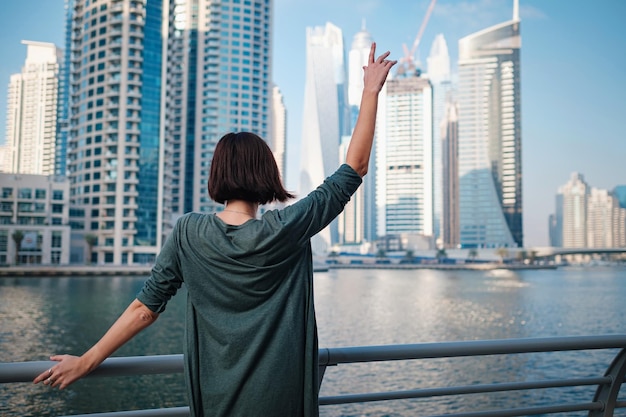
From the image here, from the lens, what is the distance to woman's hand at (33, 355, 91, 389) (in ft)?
4.28

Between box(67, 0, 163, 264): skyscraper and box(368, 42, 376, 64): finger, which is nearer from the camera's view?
box(368, 42, 376, 64): finger

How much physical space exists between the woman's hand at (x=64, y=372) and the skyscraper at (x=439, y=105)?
118129 mm

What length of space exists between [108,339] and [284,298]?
397 mm

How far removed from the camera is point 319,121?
→ 381 ft

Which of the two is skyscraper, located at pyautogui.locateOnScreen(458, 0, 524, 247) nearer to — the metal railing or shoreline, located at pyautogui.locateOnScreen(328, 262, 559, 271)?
shoreline, located at pyautogui.locateOnScreen(328, 262, 559, 271)

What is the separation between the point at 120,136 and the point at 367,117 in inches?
2266

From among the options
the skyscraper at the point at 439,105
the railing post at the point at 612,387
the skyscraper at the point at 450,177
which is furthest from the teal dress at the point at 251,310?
the skyscraper at the point at 439,105

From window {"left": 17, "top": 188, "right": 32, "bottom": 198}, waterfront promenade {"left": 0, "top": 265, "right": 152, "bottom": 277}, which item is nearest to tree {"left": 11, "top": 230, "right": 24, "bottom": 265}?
waterfront promenade {"left": 0, "top": 265, "right": 152, "bottom": 277}

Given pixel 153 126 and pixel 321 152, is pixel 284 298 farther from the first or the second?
pixel 321 152

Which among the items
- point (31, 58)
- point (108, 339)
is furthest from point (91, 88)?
point (108, 339)

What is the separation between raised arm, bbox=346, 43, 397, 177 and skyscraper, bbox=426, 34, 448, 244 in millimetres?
117892

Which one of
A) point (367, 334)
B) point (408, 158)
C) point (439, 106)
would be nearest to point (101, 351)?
point (367, 334)

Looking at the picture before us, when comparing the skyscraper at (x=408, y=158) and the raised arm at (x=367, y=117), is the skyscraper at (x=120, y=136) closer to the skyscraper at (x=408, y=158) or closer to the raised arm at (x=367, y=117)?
the raised arm at (x=367, y=117)

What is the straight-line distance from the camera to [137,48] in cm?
5666
